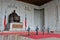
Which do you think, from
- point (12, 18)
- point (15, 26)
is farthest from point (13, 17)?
point (15, 26)

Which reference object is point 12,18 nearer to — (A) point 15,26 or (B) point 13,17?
(B) point 13,17

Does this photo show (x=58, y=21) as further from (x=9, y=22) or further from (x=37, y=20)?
(x=9, y=22)

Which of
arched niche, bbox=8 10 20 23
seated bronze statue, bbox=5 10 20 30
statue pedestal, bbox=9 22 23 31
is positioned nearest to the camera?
statue pedestal, bbox=9 22 23 31

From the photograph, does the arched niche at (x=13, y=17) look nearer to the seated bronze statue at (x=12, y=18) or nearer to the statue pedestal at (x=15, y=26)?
the seated bronze statue at (x=12, y=18)

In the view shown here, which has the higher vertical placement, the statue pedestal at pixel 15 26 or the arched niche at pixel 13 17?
the arched niche at pixel 13 17

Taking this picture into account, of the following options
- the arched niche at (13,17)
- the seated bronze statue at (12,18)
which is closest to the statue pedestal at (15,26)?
the seated bronze statue at (12,18)

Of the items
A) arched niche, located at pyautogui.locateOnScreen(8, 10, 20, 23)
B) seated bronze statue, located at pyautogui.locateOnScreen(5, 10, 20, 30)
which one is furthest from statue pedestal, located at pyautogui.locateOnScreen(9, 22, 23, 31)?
arched niche, located at pyautogui.locateOnScreen(8, 10, 20, 23)

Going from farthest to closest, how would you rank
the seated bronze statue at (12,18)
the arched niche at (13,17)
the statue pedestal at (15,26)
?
1. the arched niche at (13,17)
2. the seated bronze statue at (12,18)
3. the statue pedestal at (15,26)

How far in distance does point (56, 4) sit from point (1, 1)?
6.25 meters

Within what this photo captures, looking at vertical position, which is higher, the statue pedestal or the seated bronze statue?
the seated bronze statue

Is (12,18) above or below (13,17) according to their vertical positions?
below

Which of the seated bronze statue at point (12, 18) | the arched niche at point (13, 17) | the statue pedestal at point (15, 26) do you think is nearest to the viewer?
the statue pedestal at point (15, 26)

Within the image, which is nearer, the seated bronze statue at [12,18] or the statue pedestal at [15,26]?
the statue pedestal at [15,26]

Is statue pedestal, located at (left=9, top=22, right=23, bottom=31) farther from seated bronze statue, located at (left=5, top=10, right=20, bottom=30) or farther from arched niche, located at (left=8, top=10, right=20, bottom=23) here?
arched niche, located at (left=8, top=10, right=20, bottom=23)
